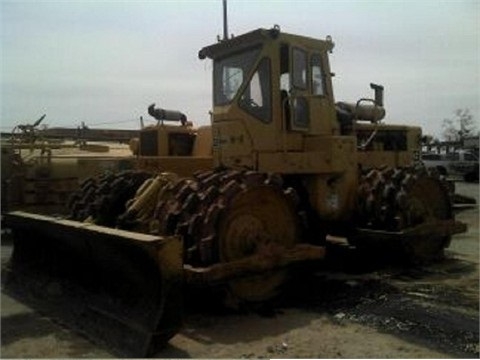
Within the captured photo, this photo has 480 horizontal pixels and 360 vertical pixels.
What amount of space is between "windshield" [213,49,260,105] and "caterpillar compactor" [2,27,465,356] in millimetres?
19

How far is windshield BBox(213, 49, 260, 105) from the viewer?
24.9 ft

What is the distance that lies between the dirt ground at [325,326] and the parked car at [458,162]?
24.1 metres

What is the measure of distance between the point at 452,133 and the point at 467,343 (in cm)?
5299

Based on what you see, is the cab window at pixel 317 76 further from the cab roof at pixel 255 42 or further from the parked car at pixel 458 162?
the parked car at pixel 458 162

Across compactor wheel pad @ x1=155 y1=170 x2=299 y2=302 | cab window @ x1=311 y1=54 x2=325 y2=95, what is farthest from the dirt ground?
cab window @ x1=311 y1=54 x2=325 y2=95

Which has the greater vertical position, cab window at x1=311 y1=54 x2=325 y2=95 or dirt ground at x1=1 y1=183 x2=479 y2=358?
cab window at x1=311 y1=54 x2=325 y2=95

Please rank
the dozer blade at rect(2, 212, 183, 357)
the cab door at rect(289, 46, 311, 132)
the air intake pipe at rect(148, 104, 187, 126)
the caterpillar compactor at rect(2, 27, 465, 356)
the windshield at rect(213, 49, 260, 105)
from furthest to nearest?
the air intake pipe at rect(148, 104, 187, 126)
the windshield at rect(213, 49, 260, 105)
the cab door at rect(289, 46, 311, 132)
the caterpillar compactor at rect(2, 27, 465, 356)
the dozer blade at rect(2, 212, 183, 357)

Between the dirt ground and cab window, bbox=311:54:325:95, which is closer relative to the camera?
the dirt ground

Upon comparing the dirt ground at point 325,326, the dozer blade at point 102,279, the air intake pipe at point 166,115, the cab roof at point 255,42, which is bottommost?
the dirt ground at point 325,326

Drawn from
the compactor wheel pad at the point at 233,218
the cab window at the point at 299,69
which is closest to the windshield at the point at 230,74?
the cab window at the point at 299,69

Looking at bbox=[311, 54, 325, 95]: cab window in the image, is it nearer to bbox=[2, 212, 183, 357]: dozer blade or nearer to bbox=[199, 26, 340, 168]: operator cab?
bbox=[199, 26, 340, 168]: operator cab

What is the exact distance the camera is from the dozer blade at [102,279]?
5141 mm

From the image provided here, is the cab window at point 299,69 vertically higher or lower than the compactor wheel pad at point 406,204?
higher

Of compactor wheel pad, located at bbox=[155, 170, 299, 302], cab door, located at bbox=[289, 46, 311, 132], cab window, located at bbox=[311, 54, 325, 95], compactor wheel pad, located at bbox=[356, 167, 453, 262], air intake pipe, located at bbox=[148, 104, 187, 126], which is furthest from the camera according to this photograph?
air intake pipe, located at bbox=[148, 104, 187, 126]
